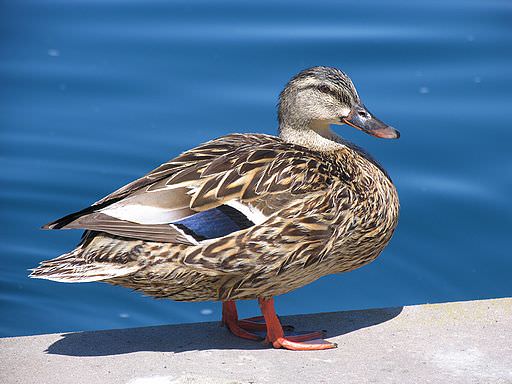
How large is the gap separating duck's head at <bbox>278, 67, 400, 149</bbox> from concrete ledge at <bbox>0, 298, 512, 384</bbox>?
872 mm

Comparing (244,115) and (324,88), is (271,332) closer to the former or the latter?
(324,88)

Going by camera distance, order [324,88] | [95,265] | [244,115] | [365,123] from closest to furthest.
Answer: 1. [95,265]
2. [324,88]
3. [365,123]
4. [244,115]

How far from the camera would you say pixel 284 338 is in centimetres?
486

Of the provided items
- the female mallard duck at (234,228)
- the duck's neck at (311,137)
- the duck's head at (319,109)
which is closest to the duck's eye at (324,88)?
the duck's head at (319,109)

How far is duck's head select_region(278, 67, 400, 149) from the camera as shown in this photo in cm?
526

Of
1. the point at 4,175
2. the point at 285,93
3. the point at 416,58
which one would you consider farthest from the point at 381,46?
the point at 285,93

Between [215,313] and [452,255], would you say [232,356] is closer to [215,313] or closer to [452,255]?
[215,313]

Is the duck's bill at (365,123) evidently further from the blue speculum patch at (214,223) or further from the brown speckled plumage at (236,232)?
the blue speculum patch at (214,223)

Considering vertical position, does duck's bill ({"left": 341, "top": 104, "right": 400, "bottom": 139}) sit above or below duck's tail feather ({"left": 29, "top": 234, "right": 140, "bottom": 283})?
above

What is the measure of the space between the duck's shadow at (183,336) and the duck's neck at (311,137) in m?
0.81

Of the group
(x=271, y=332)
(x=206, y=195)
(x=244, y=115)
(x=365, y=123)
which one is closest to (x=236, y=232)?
(x=206, y=195)

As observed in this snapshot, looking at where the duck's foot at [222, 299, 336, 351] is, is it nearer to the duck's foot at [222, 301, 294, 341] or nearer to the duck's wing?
the duck's foot at [222, 301, 294, 341]

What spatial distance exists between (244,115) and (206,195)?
380 centimetres

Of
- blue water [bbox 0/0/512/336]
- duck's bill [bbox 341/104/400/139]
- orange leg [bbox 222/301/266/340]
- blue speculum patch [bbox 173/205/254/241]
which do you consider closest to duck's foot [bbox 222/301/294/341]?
orange leg [bbox 222/301/266/340]
